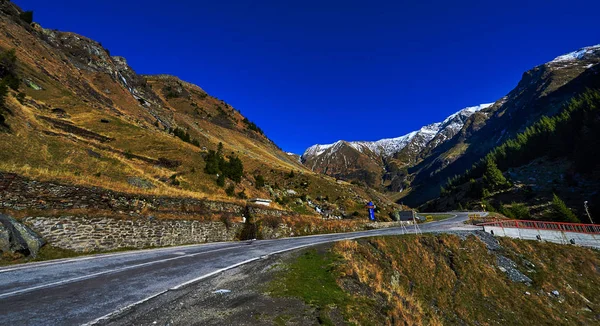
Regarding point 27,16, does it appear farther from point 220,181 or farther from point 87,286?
point 87,286

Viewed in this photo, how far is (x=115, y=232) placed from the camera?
16.7 metres

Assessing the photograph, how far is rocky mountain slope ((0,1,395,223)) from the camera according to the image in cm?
2128

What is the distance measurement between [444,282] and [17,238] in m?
23.8

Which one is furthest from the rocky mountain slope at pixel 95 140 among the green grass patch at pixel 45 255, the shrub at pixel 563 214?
the shrub at pixel 563 214

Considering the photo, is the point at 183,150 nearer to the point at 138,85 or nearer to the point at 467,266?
the point at 467,266

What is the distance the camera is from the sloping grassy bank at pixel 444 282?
25.9 feet

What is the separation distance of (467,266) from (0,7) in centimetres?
8995

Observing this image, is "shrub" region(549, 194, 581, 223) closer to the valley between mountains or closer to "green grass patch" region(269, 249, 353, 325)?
the valley between mountains

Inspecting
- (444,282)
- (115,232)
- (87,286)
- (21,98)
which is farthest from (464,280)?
(21,98)

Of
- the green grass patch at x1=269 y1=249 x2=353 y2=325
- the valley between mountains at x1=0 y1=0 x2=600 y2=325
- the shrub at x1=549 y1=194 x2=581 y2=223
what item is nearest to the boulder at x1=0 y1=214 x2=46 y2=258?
the valley between mountains at x1=0 y1=0 x2=600 y2=325

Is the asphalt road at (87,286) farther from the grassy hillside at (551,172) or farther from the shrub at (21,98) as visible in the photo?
the grassy hillside at (551,172)

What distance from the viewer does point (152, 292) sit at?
6.87m

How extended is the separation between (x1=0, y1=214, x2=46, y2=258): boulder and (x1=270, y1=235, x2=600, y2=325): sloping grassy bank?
12518mm

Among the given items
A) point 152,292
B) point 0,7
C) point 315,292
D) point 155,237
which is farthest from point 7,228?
point 0,7
